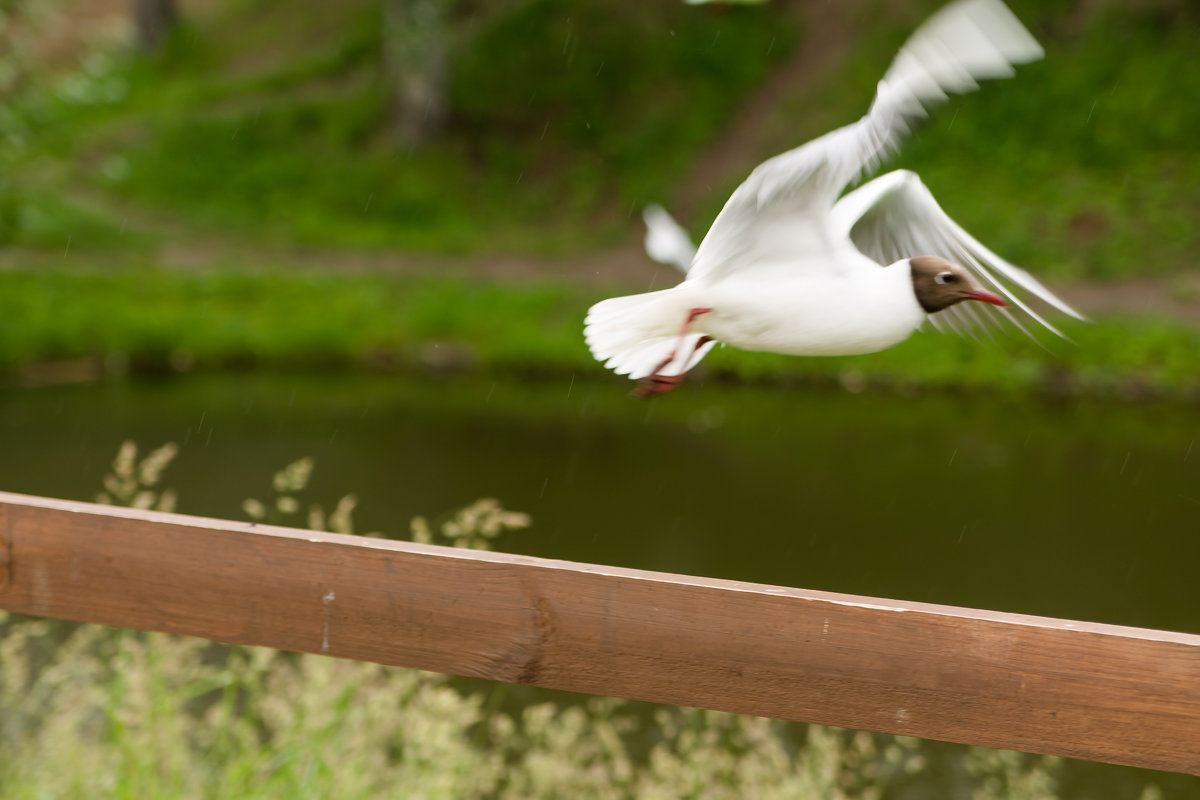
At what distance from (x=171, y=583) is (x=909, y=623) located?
1.12 metres

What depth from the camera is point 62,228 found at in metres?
14.9

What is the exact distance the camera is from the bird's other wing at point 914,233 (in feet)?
6.90

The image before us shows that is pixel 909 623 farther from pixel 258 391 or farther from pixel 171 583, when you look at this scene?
pixel 258 391

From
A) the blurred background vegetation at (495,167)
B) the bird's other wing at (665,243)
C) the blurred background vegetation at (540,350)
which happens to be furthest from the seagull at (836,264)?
the blurred background vegetation at (495,167)

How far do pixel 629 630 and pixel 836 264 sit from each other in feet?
2.14

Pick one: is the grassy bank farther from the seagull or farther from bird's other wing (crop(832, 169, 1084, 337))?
the seagull

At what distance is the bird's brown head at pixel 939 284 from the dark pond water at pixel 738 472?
12.6ft

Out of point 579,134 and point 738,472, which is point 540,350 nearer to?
point 738,472

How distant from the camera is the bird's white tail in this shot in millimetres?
2098

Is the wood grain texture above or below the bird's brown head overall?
below

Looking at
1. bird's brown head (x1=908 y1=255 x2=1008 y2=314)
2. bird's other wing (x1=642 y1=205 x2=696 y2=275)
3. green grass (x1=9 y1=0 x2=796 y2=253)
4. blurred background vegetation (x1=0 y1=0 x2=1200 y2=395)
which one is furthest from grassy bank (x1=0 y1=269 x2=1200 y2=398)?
bird's brown head (x1=908 y1=255 x2=1008 y2=314)

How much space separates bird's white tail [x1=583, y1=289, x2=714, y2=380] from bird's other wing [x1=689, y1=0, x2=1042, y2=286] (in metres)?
0.14

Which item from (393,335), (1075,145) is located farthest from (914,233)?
(1075,145)

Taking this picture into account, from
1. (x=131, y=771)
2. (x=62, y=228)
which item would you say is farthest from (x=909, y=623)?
(x=62, y=228)
